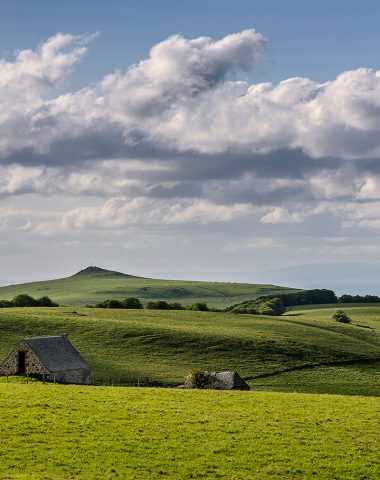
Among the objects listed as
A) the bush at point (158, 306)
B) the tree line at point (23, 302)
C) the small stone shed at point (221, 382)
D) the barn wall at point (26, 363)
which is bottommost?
the small stone shed at point (221, 382)

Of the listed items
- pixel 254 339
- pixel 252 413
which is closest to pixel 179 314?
pixel 254 339

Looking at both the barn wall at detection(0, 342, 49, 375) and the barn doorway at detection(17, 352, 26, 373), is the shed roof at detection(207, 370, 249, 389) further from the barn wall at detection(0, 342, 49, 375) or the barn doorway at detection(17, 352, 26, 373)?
the barn doorway at detection(17, 352, 26, 373)

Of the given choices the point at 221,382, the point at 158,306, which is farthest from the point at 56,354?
the point at 158,306

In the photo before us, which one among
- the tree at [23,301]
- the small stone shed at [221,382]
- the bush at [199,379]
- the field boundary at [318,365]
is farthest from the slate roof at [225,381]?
the tree at [23,301]

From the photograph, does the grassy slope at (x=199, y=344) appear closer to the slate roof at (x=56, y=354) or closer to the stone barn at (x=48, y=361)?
the slate roof at (x=56, y=354)

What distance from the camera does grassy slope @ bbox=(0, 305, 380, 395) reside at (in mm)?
86312

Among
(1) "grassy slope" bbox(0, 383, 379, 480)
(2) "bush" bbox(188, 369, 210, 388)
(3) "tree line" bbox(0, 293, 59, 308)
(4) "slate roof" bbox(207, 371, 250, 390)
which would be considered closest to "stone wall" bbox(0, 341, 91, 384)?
(2) "bush" bbox(188, 369, 210, 388)

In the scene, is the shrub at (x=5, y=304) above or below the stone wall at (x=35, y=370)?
above

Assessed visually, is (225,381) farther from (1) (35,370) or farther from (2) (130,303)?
(2) (130,303)

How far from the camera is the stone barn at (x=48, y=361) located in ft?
229

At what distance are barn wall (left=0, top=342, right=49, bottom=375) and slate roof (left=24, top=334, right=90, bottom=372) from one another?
413mm

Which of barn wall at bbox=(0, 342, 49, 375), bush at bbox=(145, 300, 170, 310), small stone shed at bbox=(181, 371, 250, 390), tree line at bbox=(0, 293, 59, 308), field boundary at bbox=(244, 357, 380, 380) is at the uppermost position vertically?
tree line at bbox=(0, 293, 59, 308)

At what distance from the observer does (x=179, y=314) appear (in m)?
138

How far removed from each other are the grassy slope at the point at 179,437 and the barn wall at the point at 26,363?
64.0 feet
